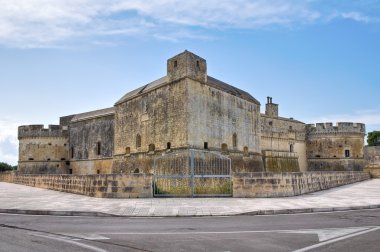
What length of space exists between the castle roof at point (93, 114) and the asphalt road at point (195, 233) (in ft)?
94.1

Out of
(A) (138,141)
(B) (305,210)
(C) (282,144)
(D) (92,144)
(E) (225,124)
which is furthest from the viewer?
(C) (282,144)

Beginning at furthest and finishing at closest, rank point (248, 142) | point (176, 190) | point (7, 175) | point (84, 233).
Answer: point (7, 175)
point (248, 142)
point (176, 190)
point (84, 233)

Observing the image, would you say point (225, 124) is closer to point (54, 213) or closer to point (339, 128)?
point (54, 213)

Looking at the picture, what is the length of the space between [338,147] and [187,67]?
27.5 meters

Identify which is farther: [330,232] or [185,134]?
[185,134]

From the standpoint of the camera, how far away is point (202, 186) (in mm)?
15531

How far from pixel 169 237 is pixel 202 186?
8.88m

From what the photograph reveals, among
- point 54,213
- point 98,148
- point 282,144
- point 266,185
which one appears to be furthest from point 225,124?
point 54,213

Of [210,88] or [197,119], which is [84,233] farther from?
[210,88]

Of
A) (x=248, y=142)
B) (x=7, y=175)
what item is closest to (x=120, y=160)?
(x=248, y=142)

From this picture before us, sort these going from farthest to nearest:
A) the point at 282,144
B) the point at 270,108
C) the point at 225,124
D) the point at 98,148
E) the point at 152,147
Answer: the point at 270,108
the point at 282,144
the point at 98,148
the point at 225,124
the point at 152,147

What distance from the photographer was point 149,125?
2664 cm

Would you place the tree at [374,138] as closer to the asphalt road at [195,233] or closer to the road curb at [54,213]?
the asphalt road at [195,233]

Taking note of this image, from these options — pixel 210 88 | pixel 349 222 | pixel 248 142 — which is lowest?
pixel 349 222
